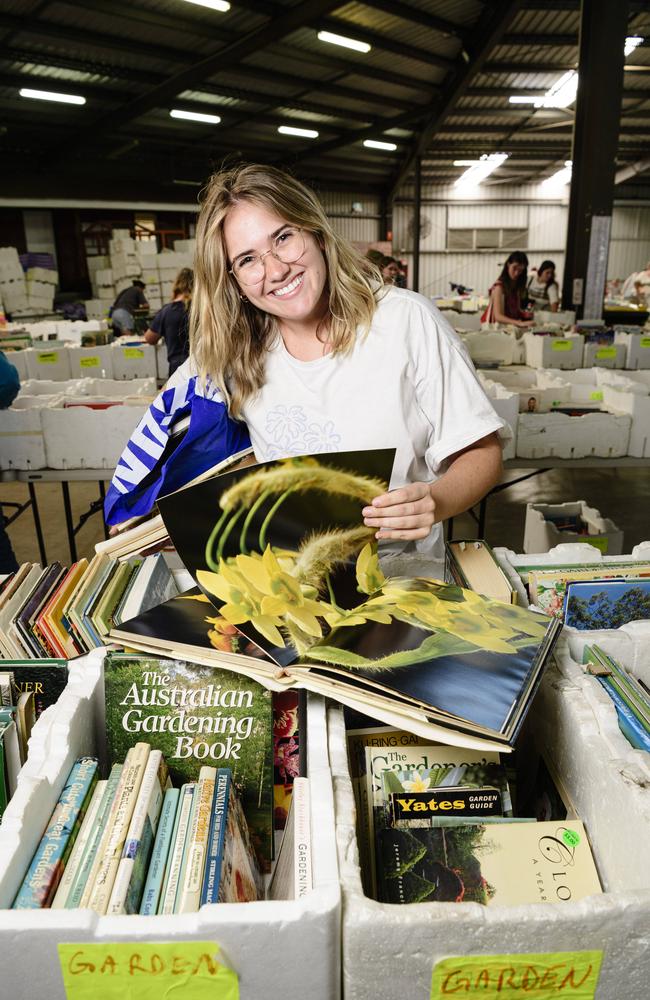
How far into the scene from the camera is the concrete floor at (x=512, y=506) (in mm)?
4305

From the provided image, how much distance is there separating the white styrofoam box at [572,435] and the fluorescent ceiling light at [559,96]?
26.0 ft

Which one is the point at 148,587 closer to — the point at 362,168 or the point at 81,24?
the point at 81,24

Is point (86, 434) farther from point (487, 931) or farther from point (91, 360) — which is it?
point (487, 931)

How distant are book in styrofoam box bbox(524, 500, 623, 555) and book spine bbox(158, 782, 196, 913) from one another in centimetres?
227

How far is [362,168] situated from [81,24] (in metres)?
10.9

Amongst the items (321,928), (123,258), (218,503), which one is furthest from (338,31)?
(321,928)

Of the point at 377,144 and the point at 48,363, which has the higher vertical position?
the point at 377,144

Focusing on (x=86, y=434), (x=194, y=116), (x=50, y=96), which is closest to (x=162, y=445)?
(x=86, y=434)

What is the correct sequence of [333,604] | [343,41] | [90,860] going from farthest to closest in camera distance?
1. [343,41]
2. [333,604]
3. [90,860]

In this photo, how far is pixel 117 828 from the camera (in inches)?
28.7

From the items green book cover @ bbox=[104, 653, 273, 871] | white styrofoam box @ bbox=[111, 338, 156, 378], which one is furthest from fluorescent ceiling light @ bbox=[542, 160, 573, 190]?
green book cover @ bbox=[104, 653, 273, 871]

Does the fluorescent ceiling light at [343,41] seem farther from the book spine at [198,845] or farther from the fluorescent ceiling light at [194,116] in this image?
the book spine at [198,845]

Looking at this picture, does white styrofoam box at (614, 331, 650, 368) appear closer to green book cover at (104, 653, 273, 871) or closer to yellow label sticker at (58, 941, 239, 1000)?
green book cover at (104, 653, 273, 871)

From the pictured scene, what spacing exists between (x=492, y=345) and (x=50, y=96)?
716 cm
